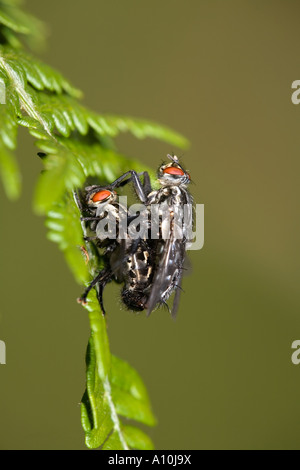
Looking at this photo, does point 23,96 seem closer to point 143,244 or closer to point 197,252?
point 143,244

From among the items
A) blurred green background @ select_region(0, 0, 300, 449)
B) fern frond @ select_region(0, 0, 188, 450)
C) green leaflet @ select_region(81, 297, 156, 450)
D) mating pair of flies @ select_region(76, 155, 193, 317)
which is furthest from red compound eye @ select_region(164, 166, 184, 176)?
blurred green background @ select_region(0, 0, 300, 449)

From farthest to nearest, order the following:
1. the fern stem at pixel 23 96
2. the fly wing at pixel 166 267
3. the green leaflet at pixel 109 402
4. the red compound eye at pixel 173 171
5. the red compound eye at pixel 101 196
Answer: the red compound eye at pixel 173 171 < the red compound eye at pixel 101 196 < the fly wing at pixel 166 267 < the fern stem at pixel 23 96 < the green leaflet at pixel 109 402

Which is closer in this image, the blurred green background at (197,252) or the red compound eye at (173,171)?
the red compound eye at (173,171)

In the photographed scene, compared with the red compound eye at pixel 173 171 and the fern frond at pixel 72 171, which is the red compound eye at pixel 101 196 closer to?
the fern frond at pixel 72 171

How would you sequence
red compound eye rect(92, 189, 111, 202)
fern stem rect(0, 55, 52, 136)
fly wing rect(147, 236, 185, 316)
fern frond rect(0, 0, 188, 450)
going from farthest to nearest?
red compound eye rect(92, 189, 111, 202) < fly wing rect(147, 236, 185, 316) < fern stem rect(0, 55, 52, 136) < fern frond rect(0, 0, 188, 450)

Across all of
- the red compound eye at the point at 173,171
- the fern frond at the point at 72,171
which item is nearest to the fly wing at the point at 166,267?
the fern frond at the point at 72,171

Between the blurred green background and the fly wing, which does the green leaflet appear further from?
the blurred green background

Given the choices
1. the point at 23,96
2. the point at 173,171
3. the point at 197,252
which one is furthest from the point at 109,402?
the point at 197,252
